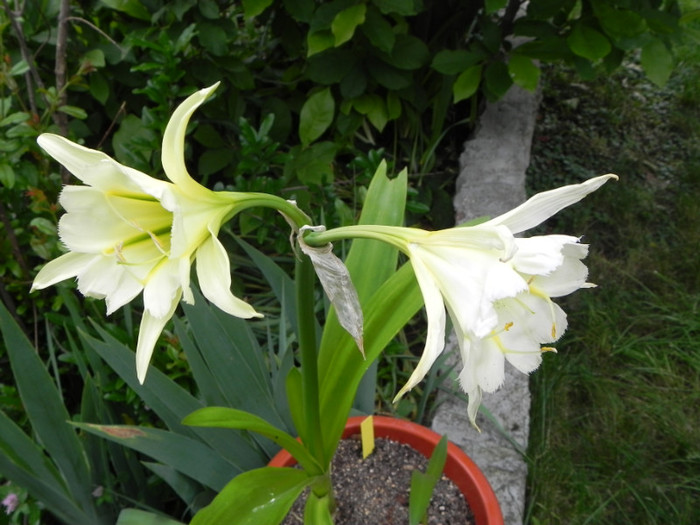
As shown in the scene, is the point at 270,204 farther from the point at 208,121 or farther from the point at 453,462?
the point at 208,121

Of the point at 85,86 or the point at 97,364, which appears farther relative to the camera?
the point at 85,86

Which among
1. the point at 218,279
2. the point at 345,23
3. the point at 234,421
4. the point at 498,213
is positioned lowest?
the point at 498,213

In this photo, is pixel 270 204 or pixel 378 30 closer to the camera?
pixel 270 204

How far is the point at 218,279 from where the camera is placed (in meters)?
0.70

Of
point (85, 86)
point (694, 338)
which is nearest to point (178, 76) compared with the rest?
point (85, 86)

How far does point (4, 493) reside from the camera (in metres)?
1.30

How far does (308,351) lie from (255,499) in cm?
31

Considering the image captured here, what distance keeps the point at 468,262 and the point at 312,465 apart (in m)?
0.59

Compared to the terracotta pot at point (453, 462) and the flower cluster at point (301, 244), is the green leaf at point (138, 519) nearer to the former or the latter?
the terracotta pot at point (453, 462)

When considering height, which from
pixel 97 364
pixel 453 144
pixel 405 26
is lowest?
pixel 453 144

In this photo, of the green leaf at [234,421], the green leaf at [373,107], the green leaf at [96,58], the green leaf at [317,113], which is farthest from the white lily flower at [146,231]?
the green leaf at [373,107]

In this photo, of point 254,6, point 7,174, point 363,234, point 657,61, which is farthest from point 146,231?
point 657,61

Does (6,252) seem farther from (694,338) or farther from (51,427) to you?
(694,338)

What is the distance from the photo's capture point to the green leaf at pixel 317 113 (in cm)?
213
